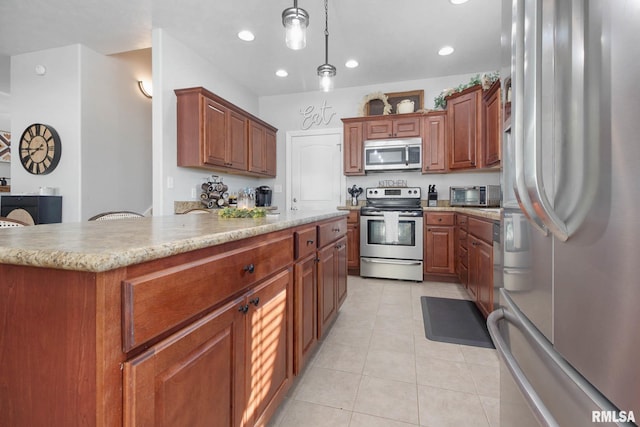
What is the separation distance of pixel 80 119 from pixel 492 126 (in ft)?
15.3

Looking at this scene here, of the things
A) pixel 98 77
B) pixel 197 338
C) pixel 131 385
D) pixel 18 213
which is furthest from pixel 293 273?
pixel 98 77

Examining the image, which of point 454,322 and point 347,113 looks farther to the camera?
point 347,113

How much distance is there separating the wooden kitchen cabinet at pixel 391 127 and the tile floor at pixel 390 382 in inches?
99.3

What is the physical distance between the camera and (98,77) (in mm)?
Answer: 3582

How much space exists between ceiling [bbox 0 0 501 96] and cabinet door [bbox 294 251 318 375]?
2.39 metres

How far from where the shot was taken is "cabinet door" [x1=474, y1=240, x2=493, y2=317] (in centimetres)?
222

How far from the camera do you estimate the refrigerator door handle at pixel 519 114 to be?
58 centimetres

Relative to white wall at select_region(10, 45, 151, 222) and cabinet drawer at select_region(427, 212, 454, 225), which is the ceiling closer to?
white wall at select_region(10, 45, 151, 222)

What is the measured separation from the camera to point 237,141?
3723mm

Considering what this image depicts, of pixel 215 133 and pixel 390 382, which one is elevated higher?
pixel 215 133

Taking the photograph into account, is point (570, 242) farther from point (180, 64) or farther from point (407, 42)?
point (180, 64)

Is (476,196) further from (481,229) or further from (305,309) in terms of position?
(305,309)

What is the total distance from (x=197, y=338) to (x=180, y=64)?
11.2 ft

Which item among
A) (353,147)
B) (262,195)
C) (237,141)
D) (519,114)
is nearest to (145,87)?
(237,141)
